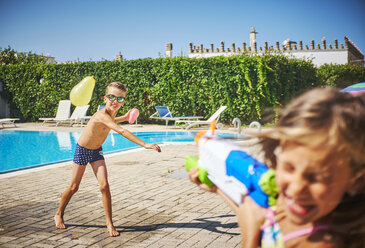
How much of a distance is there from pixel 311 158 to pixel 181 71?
19.0 m

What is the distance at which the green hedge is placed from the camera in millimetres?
18656

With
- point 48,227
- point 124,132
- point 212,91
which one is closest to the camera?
point 124,132

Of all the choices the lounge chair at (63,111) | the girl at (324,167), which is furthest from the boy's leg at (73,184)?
the lounge chair at (63,111)

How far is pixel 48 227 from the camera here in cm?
437

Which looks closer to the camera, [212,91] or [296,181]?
[296,181]

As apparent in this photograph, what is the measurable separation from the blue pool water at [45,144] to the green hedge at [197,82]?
140 inches

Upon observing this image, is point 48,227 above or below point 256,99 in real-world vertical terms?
below

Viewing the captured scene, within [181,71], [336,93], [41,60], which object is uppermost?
[41,60]

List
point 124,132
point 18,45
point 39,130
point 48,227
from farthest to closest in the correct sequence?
point 18,45 < point 39,130 < point 48,227 < point 124,132

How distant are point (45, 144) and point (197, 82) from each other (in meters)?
8.69

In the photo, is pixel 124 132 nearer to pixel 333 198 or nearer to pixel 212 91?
pixel 333 198

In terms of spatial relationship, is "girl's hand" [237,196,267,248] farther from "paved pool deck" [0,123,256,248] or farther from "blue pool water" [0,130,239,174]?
"blue pool water" [0,130,239,174]

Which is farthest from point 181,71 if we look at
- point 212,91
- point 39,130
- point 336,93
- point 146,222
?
point 336,93

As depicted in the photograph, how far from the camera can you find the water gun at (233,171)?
4.01ft
